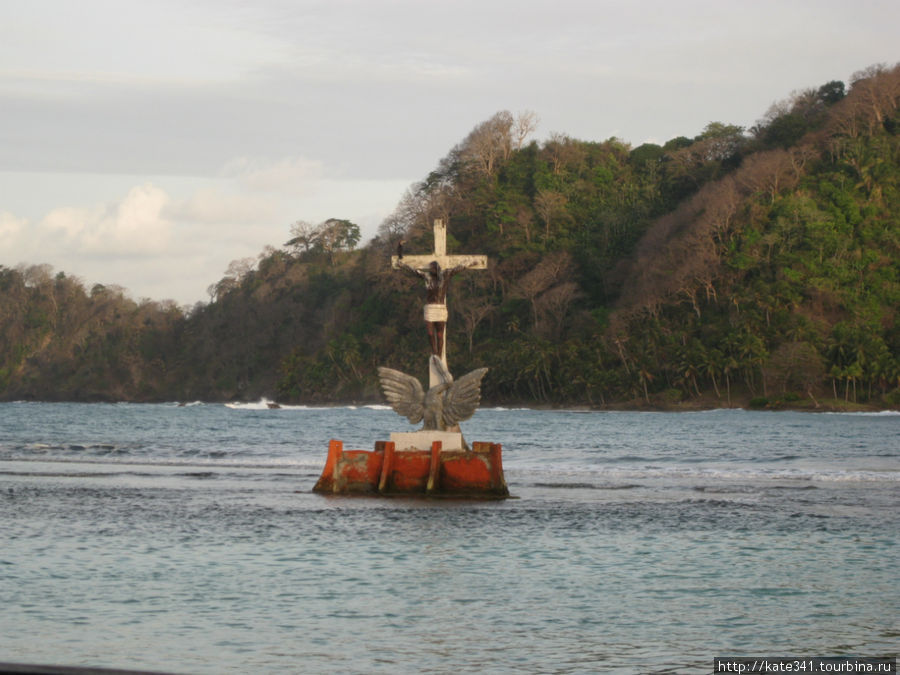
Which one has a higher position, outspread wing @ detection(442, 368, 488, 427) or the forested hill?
the forested hill

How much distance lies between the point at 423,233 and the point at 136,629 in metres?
113

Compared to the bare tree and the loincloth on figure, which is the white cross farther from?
the bare tree

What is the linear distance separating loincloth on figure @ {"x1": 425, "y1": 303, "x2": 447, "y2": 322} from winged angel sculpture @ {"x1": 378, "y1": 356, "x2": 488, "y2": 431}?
2.50 ft

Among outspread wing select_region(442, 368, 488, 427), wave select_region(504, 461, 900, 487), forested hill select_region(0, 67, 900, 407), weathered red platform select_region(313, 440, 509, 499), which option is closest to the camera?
weathered red platform select_region(313, 440, 509, 499)

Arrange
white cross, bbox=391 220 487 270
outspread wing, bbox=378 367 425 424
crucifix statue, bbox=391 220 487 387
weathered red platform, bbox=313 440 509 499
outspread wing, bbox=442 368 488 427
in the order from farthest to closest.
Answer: white cross, bbox=391 220 487 270 → crucifix statue, bbox=391 220 487 387 → outspread wing, bbox=378 367 425 424 → outspread wing, bbox=442 368 488 427 → weathered red platform, bbox=313 440 509 499

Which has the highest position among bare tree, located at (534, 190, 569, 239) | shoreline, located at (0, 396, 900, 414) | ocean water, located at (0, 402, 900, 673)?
bare tree, located at (534, 190, 569, 239)

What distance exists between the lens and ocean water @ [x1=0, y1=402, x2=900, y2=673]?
982cm

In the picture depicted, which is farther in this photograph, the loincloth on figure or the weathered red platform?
the loincloth on figure

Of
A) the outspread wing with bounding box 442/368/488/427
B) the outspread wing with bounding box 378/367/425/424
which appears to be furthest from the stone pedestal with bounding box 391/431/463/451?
the outspread wing with bounding box 378/367/425/424

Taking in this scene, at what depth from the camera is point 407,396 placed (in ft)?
71.7

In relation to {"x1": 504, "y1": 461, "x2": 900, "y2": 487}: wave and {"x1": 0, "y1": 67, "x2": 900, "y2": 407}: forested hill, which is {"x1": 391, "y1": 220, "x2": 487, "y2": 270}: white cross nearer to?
{"x1": 504, "y1": 461, "x2": 900, "y2": 487}: wave

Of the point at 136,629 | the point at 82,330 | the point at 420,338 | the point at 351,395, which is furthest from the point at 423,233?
the point at 136,629

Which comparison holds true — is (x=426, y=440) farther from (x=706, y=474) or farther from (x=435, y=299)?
(x=706, y=474)

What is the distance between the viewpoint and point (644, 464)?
34656 mm
